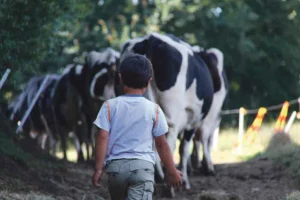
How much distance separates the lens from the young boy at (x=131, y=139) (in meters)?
6.00

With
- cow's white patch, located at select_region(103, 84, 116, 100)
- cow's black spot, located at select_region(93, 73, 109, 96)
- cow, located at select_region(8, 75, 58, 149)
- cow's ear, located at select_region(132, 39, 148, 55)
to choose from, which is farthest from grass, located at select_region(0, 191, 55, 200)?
cow, located at select_region(8, 75, 58, 149)

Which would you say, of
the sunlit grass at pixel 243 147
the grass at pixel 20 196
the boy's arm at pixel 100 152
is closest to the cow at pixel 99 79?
the sunlit grass at pixel 243 147

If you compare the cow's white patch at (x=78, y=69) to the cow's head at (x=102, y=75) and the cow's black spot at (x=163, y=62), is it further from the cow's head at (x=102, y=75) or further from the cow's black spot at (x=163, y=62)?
the cow's black spot at (x=163, y=62)

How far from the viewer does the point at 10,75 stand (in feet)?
38.4

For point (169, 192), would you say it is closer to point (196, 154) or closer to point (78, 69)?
point (196, 154)

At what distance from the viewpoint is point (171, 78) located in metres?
11.0

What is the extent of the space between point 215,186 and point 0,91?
396cm

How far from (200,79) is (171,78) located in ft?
4.03

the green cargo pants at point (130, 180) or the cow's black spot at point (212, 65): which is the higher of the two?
the green cargo pants at point (130, 180)

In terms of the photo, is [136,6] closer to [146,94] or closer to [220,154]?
[220,154]

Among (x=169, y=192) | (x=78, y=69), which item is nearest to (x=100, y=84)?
(x=78, y=69)

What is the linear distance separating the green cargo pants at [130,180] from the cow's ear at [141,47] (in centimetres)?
528

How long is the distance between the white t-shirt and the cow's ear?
509cm

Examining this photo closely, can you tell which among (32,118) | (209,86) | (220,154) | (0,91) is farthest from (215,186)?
(32,118)
